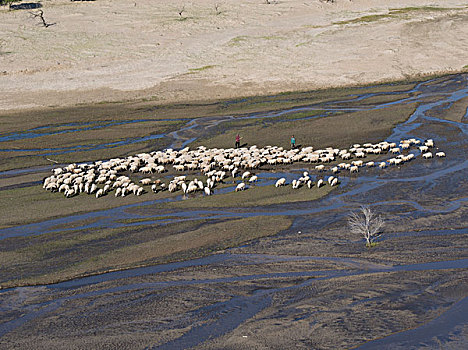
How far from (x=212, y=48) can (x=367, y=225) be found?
49261 mm

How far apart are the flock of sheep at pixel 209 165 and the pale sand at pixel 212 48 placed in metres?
19.2

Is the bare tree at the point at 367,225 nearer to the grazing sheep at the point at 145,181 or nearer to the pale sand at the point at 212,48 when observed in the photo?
the grazing sheep at the point at 145,181

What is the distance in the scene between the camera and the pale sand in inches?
2267

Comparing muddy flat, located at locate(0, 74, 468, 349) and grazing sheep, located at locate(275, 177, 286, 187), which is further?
grazing sheep, located at locate(275, 177, 286, 187)

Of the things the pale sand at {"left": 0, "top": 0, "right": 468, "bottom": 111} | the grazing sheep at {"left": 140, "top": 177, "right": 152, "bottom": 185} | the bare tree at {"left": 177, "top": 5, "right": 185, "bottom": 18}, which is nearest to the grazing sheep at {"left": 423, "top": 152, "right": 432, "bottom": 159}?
the grazing sheep at {"left": 140, "top": 177, "right": 152, "bottom": 185}

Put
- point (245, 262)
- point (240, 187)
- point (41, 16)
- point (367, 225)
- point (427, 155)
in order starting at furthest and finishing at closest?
point (41, 16) → point (427, 155) → point (240, 187) → point (367, 225) → point (245, 262)

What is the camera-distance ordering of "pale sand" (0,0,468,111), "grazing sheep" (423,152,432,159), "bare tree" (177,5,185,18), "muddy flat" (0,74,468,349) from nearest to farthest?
"muddy flat" (0,74,468,349) → "grazing sheep" (423,152,432,159) → "pale sand" (0,0,468,111) → "bare tree" (177,5,185,18)

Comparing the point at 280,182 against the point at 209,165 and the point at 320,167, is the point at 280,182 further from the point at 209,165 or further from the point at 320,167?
the point at 209,165

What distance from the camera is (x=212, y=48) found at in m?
69.2

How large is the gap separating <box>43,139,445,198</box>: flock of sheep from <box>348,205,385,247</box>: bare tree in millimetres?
5141

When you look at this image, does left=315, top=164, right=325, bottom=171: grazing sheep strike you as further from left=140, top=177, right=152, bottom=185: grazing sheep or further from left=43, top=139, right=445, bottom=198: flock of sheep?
left=140, top=177, right=152, bottom=185: grazing sheep

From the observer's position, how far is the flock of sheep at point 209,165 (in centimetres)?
3181

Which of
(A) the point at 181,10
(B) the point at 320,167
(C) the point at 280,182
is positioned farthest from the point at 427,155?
(A) the point at 181,10

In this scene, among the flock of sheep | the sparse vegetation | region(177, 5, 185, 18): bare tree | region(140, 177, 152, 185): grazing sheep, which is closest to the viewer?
the flock of sheep
